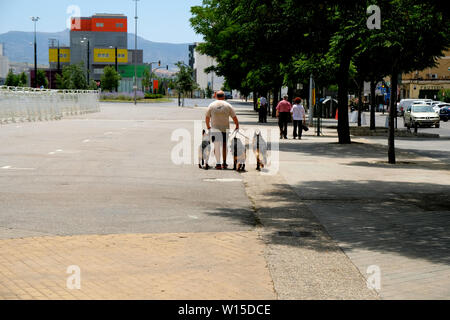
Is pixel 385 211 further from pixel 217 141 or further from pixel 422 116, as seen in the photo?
pixel 422 116

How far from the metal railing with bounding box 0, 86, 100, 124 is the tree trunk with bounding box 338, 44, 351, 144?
20.3 meters

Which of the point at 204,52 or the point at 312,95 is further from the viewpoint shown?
the point at 204,52

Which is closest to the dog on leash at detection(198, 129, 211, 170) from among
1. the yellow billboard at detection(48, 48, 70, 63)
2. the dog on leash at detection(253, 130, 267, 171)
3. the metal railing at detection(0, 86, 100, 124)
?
the dog on leash at detection(253, 130, 267, 171)

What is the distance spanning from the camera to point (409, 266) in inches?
272

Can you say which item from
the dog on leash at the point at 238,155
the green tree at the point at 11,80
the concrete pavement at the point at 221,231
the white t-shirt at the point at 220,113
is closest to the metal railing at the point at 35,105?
the concrete pavement at the point at 221,231

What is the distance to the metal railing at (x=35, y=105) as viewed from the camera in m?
40.3

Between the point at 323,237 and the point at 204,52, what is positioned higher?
the point at 204,52

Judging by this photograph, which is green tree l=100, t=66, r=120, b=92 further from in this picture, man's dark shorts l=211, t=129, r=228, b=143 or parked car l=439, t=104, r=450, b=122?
man's dark shorts l=211, t=129, r=228, b=143

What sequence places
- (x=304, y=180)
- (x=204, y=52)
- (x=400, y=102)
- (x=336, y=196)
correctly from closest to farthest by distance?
(x=336, y=196)
(x=304, y=180)
(x=204, y=52)
(x=400, y=102)

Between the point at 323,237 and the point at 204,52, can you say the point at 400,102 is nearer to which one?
the point at 204,52

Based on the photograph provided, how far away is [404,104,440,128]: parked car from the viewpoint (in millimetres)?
46125

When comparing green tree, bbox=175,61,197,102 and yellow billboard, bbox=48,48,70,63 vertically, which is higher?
yellow billboard, bbox=48,48,70,63
